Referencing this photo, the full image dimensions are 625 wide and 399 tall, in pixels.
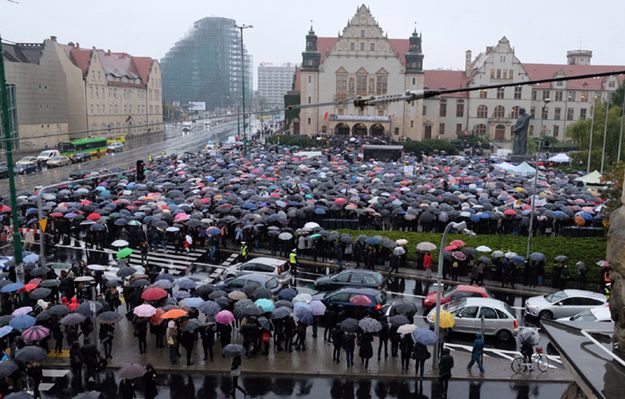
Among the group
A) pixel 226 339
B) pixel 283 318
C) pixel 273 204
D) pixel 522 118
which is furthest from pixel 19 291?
pixel 522 118

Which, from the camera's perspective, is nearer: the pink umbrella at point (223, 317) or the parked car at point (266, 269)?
the pink umbrella at point (223, 317)

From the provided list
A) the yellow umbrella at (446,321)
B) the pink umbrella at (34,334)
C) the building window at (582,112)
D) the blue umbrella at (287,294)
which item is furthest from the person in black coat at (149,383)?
the building window at (582,112)

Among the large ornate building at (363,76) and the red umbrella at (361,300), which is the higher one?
the large ornate building at (363,76)

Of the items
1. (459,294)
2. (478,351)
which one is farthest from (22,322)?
(459,294)

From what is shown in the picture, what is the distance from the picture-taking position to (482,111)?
9575 cm

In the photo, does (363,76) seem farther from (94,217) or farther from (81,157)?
(94,217)

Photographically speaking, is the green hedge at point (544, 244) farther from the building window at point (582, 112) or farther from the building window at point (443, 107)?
the building window at point (582, 112)

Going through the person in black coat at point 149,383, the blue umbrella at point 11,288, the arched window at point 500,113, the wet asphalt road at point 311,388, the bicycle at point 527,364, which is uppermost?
the arched window at point 500,113

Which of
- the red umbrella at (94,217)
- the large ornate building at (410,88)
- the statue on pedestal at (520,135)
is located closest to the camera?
the red umbrella at (94,217)

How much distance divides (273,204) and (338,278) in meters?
11.9

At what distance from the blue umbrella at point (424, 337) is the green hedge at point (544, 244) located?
38.8 feet

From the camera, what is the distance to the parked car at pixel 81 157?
224 feet

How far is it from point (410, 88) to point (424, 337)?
7999cm

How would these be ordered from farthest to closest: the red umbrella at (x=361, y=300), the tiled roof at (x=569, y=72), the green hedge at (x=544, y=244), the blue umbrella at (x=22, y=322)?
the tiled roof at (x=569, y=72), the green hedge at (x=544, y=244), the red umbrella at (x=361, y=300), the blue umbrella at (x=22, y=322)
